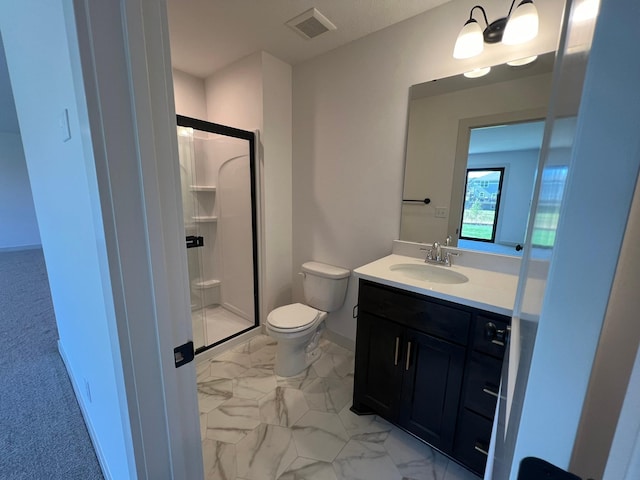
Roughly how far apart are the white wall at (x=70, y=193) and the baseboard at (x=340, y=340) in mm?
1638

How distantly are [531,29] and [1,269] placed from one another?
6.84 metres

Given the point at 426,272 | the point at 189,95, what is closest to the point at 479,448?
the point at 426,272

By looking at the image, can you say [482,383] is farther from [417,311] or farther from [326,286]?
[326,286]

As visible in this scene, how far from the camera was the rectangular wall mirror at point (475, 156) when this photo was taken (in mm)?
1402

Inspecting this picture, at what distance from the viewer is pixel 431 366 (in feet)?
4.27

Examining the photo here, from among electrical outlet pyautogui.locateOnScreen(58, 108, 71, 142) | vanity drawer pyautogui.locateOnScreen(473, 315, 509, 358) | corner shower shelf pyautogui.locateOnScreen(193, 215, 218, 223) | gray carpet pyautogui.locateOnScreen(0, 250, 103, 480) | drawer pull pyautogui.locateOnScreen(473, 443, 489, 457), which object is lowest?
gray carpet pyautogui.locateOnScreen(0, 250, 103, 480)

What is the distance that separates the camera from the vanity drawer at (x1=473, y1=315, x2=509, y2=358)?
108 cm

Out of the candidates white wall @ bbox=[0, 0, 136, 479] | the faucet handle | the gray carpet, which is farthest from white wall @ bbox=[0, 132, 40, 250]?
the faucet handle

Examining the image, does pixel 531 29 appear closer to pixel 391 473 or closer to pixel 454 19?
pixel 454 19

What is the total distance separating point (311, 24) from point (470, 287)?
1900 mm

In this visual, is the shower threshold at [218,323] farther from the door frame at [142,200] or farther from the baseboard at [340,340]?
the door frame at [142,200]

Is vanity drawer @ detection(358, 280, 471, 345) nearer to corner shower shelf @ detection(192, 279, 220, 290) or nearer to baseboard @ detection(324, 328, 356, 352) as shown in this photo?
baseboard @ detection(324, 328, 356, 352)

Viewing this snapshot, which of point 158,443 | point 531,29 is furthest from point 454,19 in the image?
point 158,443

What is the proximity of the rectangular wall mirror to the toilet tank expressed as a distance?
62 cm
